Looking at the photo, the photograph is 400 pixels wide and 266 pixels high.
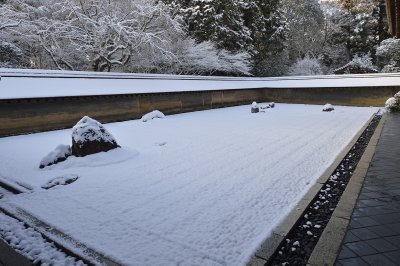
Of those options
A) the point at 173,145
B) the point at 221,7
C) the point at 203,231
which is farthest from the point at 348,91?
the point at 203,231

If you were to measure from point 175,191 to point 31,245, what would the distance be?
170 cm

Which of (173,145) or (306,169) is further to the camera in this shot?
(173,145)

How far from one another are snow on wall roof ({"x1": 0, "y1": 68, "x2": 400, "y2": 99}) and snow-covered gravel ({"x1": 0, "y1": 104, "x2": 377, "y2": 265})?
175cm

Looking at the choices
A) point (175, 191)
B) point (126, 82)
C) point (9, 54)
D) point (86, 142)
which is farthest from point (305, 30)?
point (175, 191)

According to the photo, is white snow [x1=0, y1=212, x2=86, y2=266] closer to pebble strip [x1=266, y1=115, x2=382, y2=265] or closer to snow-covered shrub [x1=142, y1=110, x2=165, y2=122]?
pebble strip [x1=266, y1=115, x2=382, y2=265]

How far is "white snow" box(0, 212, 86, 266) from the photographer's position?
2.41 meters

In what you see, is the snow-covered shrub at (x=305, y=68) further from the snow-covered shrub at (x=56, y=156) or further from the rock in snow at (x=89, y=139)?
the snow-covered shrub at (x=56, y=156)

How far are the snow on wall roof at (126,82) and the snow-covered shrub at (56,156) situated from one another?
3.45 metres

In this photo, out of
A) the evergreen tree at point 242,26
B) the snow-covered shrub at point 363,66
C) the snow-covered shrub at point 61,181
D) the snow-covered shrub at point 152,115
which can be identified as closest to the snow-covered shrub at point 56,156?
the snow-covered shrub at point 61,181

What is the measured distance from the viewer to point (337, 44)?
28578 mm

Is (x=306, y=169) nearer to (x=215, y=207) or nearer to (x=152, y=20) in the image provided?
(x=215, y=207)

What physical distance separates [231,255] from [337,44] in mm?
30872

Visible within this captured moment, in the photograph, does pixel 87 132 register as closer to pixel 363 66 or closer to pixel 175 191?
pixel 175 191

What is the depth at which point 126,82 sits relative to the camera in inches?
439
